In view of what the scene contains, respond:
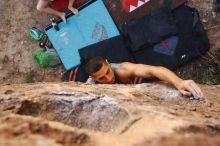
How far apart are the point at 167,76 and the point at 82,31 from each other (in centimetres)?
203

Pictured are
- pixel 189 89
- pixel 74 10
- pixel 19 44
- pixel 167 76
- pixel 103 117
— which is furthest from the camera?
pixel 19 44

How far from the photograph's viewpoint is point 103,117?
6.64ft

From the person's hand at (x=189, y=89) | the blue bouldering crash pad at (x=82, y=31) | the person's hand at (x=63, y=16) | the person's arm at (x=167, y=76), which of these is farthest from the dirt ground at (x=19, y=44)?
the person's hand at (x=189, y=89)

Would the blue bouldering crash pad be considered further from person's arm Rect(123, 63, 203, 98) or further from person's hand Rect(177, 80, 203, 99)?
person's hand Rect(177, 80, 203, 99)

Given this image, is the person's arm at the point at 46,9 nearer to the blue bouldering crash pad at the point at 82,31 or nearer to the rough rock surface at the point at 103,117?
the blue bouldering crash pad at the point at 82,31

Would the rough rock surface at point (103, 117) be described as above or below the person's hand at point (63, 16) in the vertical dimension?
below

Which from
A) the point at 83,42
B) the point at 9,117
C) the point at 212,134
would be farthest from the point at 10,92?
the point at 83,42

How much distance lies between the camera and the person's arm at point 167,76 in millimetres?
2604

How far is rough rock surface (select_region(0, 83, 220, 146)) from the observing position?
1.62m

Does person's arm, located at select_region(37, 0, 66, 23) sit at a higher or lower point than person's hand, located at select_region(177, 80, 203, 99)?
higher

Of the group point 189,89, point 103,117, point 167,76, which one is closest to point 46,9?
point 167,76

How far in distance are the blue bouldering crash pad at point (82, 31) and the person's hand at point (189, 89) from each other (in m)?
2.02

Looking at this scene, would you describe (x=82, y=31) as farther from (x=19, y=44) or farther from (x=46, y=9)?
(x=19, y=44)

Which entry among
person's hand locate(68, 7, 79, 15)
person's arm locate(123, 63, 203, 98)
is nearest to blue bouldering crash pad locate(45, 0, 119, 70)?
person's hand locate(68, 7, 79, 15)
